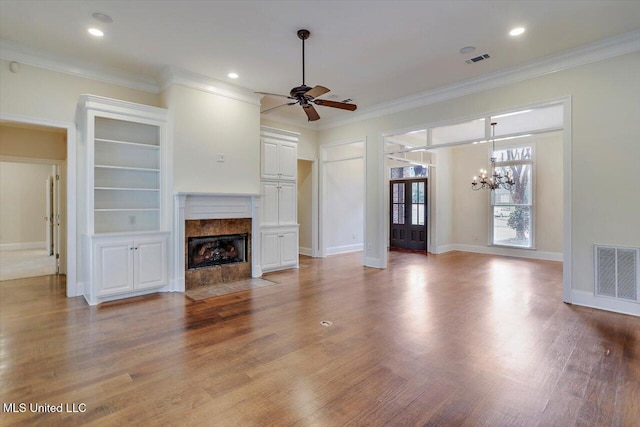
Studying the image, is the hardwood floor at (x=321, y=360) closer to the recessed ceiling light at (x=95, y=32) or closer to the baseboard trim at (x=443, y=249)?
the recessed ceiling light at (x=95, y=32)

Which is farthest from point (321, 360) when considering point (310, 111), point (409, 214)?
point (409, 214)

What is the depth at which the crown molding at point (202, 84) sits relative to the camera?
188 inches

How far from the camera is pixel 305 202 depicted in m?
8.28

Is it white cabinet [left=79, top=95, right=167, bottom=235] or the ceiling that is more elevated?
the ceiling

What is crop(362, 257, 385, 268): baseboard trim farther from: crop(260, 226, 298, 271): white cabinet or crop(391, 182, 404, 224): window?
crop(391, 182, 404, 224): window

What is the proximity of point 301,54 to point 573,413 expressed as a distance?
4582 mm

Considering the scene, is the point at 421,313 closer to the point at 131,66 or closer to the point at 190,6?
the point at 190,6

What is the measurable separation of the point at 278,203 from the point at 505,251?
20.7 ft

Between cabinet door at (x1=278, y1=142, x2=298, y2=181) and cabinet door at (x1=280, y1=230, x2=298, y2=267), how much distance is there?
1.18m

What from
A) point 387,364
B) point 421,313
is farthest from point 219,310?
point 421,313

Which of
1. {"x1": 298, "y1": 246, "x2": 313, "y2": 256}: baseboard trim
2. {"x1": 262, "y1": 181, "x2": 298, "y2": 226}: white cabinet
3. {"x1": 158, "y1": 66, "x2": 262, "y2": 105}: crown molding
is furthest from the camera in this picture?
{"x1": 298, "y1": 246, "x2": 313, "y2": 256}: baseboard trim

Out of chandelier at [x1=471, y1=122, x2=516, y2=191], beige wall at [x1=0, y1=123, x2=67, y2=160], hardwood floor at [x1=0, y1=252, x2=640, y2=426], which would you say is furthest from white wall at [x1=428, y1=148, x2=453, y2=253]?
beige wall at [x1=0, y1=123, x2=67, y2=160]

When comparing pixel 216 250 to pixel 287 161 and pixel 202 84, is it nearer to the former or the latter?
pixel 287 161

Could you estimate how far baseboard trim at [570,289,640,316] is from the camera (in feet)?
12.4
